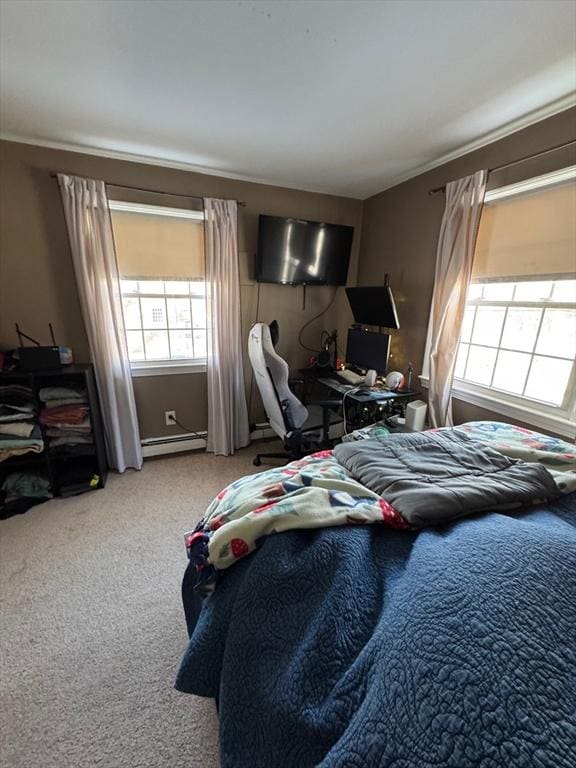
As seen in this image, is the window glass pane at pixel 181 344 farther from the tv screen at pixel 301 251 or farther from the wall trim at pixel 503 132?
the wall trim at pixel 503 132

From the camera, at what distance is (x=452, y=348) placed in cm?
219

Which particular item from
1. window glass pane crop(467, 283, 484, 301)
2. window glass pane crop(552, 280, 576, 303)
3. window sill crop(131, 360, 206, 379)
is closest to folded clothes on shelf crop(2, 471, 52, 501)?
window sill crop(131, 360, 206, 379)

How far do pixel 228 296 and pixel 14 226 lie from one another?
1527 mm

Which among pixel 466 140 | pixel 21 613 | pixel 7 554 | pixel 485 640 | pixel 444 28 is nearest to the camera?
pixel 485 640

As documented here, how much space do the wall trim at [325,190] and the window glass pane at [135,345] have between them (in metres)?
1.29

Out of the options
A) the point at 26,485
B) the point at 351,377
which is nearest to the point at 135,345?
the point at 26,485

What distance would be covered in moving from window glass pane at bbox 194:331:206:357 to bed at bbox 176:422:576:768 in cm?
220

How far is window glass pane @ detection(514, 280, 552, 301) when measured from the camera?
1853mm

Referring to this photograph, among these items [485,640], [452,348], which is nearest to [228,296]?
[452,348]

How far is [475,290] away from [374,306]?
29.0 inches

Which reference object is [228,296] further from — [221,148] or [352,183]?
[352,183]

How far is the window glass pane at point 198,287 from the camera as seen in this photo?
2.77 meters

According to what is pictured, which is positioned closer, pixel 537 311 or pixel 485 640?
pixel 485 640

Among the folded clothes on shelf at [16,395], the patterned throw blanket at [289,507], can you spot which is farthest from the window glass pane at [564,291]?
the folded clothes on shelf at [16,395]
